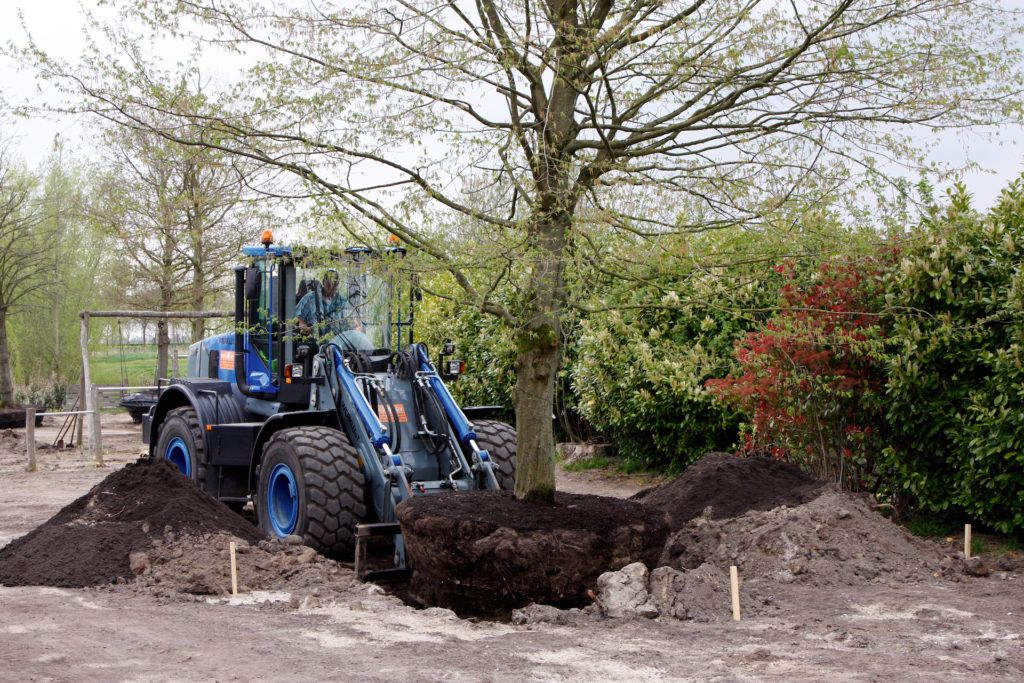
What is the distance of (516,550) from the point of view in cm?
628

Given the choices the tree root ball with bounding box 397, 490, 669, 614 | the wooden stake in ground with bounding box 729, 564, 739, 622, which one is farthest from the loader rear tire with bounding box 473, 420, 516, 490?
the wooden stake in ground with bounding box 729, 564, 739, 622

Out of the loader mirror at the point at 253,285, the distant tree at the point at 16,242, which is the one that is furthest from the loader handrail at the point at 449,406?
the distant tree at the point at 16,242

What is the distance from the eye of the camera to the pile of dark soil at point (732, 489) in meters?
8.38

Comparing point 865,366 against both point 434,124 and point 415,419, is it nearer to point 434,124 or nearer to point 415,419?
point 415,419

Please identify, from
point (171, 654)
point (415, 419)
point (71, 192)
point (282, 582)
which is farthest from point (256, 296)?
point (71, 192)

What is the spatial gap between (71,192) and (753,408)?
25.4 metres

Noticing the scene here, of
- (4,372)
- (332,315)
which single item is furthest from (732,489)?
(4,372)

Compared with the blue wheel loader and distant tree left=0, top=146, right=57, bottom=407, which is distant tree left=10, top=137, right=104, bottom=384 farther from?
the blue wheel loader

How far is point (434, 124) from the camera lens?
6.74 meters

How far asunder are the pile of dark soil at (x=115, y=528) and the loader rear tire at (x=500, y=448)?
6.52 feet

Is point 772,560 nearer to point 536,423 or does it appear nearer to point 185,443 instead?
point 536,423

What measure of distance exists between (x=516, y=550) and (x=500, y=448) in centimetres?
248

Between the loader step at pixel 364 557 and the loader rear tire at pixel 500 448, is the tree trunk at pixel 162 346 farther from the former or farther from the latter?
the loader step at pixel 364 557

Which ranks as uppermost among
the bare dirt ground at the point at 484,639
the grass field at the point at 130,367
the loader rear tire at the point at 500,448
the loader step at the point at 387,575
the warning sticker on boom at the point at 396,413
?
the grass field at the point at 130,367
